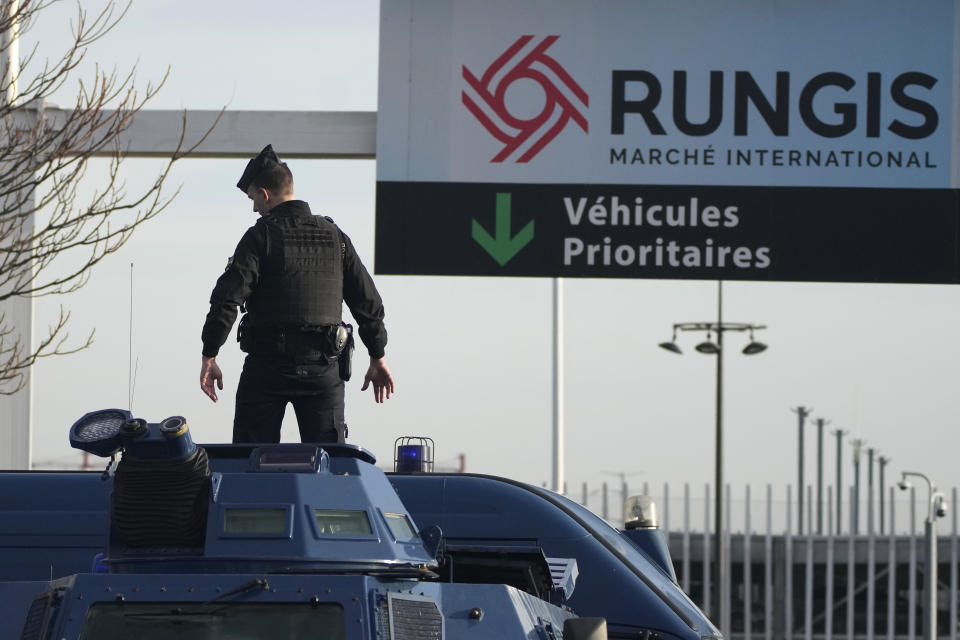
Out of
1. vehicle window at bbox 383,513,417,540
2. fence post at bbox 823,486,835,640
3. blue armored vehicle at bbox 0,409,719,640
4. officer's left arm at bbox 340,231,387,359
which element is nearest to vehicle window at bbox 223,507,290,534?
blue armored vehicle at bbox 0,409,719,640

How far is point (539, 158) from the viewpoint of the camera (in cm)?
1464

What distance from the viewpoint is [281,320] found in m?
8.26

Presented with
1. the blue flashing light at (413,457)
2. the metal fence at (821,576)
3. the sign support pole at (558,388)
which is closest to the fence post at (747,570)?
the metal fence at (821,576)

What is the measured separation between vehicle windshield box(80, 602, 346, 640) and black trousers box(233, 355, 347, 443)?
7.47 ft

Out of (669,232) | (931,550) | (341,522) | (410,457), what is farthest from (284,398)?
(931,550)

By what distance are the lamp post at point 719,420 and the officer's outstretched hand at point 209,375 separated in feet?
108

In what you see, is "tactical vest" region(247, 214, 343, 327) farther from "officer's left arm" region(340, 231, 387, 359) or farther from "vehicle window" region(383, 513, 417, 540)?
"vehicle window" region(383, 513, 417, 540)

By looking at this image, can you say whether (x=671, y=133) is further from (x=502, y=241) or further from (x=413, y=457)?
(x=413, y=457)

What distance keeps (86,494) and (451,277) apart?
5.96 metres

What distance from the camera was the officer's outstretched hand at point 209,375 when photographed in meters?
8.29

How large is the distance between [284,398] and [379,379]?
26.6 inches

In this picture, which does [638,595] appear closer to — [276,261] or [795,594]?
[276,261]

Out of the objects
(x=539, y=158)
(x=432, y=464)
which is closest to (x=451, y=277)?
(x=539, y=158)

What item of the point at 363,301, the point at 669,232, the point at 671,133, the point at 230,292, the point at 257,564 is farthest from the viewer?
the point at 671,133
